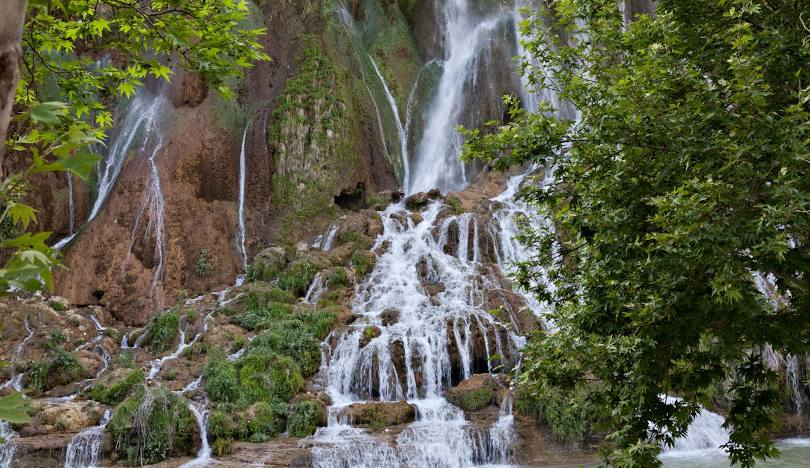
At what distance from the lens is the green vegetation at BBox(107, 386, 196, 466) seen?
13.2m

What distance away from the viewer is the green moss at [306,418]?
14.2m

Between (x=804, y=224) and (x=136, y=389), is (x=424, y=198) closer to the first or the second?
(x=136, y=389)

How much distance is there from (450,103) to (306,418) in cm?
2279

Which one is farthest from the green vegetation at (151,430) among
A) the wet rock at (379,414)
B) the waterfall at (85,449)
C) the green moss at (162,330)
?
the green moss at (162,330)

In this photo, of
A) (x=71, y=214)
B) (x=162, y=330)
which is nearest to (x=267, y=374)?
(x=162, y=330)

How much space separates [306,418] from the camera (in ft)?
47.3

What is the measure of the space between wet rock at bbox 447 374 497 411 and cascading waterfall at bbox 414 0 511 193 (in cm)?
1534

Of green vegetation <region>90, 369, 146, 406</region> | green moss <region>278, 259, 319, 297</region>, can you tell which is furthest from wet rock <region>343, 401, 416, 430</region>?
green moss <region>278, 259, 319, 297</region>

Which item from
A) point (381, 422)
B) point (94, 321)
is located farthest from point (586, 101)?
point (94, 321)

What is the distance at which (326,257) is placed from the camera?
74.3 feet

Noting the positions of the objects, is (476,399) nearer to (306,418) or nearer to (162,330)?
(306,418)

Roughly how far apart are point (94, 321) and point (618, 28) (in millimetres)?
19114

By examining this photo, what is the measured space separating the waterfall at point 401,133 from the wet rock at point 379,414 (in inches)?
676

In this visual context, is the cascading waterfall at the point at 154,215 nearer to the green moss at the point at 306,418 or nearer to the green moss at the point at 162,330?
the green moss at the point at 162,330
